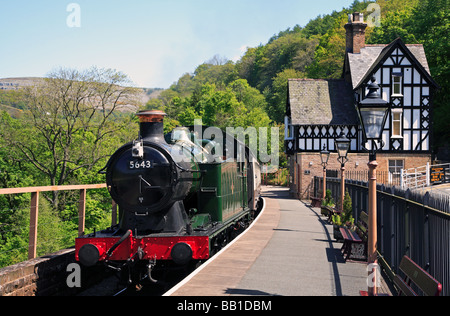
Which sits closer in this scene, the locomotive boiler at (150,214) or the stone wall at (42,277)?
the stone wall at (42,277)

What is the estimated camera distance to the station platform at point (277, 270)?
7418mm

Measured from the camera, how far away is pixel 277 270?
8.97m

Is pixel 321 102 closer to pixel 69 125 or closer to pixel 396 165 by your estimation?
pixel 396 165

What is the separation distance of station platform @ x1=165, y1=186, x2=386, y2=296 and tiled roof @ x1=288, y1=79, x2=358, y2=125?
23.4 metres

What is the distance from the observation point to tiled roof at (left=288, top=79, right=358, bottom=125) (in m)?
36.4

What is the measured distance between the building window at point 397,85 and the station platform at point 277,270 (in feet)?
77.9

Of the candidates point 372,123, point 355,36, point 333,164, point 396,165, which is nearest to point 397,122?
point 396,165

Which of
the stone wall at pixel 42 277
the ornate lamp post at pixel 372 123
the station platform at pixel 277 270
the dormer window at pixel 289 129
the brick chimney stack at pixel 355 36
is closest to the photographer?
the ornate lamp post at pixel 372 123

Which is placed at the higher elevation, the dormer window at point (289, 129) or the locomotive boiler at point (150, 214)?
the dormer window at point (289, 129)

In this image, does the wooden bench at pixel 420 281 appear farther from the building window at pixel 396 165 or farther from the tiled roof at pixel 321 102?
the building window at pixel 396 165

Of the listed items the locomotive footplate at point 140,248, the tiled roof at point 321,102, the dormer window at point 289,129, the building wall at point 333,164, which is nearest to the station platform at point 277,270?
the locomotive footplate at point 140,248

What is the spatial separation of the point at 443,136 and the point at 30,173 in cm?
3513

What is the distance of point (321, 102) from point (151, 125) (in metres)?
29.5

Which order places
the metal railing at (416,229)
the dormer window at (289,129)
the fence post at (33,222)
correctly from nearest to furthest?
the metal railing at (416,229), the fence post at (33,222), the dormer window at (289,129)
